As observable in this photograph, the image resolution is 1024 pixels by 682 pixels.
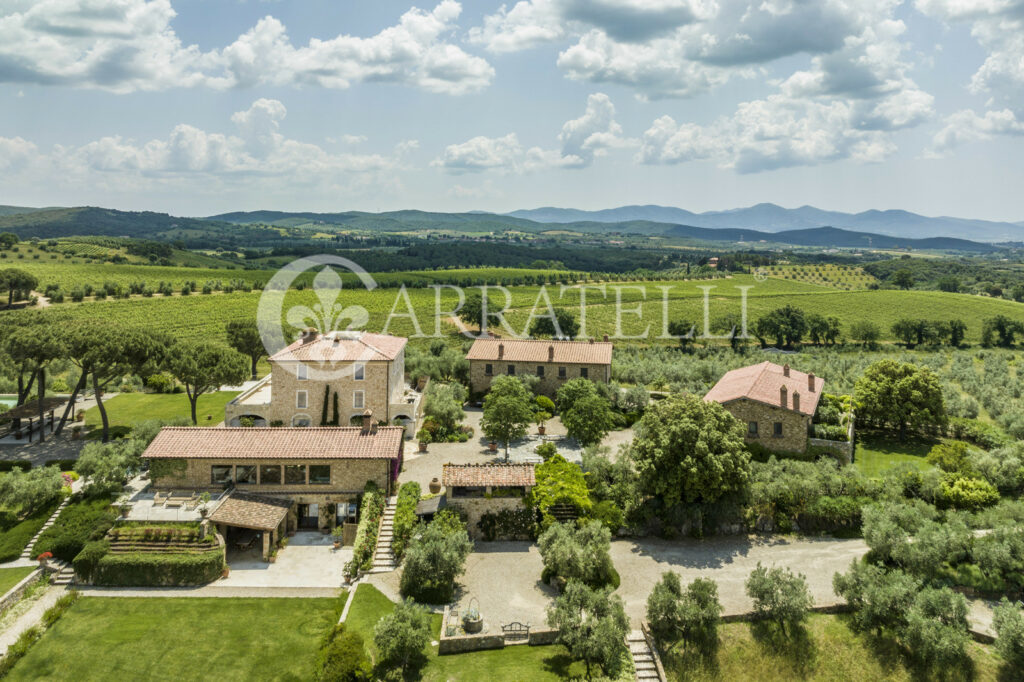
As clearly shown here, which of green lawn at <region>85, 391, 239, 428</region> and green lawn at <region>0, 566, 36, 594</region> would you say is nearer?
green lawn at <region>0, 566, 36, 594</region>

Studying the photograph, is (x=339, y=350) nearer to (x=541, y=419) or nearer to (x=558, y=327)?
(x=541, y=419)

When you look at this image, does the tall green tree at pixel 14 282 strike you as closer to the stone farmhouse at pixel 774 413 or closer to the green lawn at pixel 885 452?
the stone farmhouse at pixel 774 413

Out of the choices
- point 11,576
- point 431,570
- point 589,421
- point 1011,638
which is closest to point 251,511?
point 11,576

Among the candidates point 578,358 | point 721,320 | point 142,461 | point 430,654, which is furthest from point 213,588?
point 721,320

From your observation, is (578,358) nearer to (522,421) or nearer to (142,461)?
(522,421)

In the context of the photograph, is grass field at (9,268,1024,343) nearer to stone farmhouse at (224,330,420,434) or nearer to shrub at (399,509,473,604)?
stone farmhouse at (224,330,420,434)

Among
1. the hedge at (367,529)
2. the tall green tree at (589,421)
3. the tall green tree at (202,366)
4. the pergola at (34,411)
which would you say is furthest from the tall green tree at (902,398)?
the pergola at (34,411)

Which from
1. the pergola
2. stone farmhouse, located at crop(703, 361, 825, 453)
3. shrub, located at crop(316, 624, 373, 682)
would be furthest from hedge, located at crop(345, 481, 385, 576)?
the pergola
